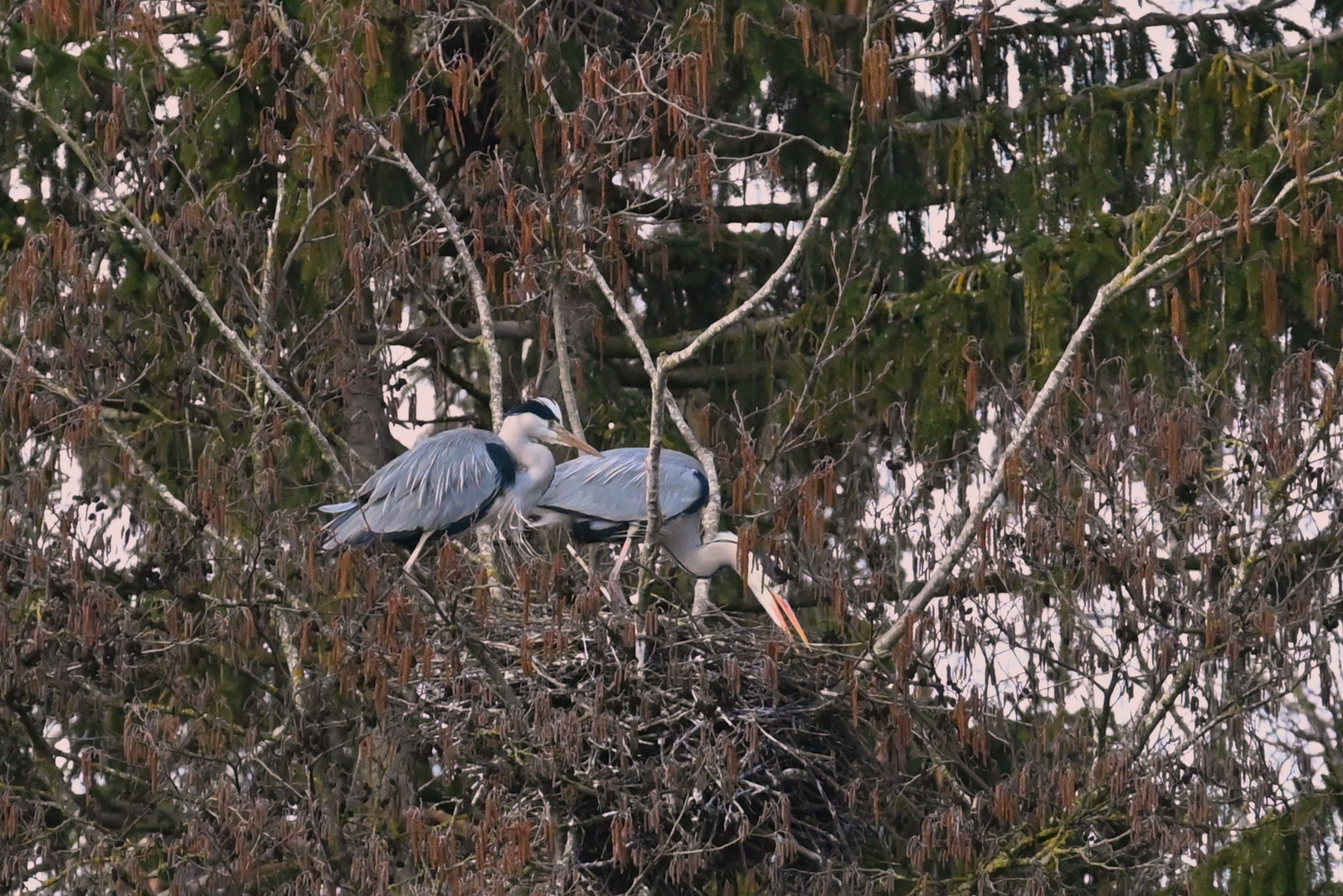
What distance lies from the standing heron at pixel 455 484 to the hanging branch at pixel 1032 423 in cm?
157

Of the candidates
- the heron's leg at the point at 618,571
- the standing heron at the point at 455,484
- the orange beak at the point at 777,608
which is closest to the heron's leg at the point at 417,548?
the standing heron at the point at 455,484

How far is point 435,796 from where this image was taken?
989cm

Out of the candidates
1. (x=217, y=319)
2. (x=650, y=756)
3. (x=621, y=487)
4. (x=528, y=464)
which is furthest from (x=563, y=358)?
(x=650, y=756)

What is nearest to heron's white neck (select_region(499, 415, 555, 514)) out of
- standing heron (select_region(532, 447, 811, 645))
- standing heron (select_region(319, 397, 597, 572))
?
standing heron (select_region(319, 397, 597, 572))

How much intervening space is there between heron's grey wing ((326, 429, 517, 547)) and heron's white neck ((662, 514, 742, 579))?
0.87m

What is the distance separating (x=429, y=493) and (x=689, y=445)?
3.81ft

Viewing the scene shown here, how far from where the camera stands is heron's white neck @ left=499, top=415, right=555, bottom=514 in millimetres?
8062

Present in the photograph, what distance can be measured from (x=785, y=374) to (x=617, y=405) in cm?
80

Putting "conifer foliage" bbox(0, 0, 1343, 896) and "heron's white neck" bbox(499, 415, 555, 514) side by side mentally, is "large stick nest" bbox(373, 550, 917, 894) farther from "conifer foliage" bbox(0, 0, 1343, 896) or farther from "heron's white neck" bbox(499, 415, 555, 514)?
"heron's white neck" bbox(499, 415, 555, 514)

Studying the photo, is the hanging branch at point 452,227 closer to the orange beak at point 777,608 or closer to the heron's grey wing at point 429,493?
the heron's grey wing at point 429,493

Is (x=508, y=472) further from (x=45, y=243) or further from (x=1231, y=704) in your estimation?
(x=1231, y=704)

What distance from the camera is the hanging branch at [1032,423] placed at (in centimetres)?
637

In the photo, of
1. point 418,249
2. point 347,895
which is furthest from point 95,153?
point 347,895

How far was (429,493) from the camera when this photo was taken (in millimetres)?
7570
